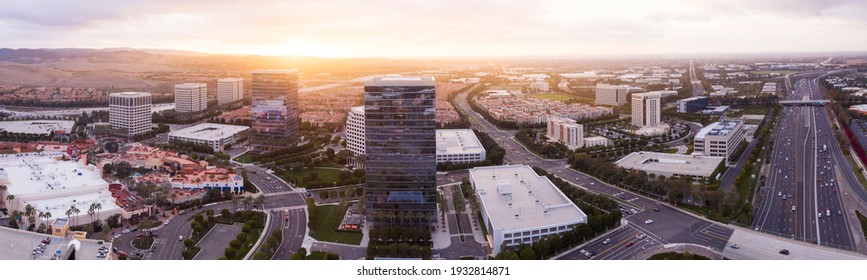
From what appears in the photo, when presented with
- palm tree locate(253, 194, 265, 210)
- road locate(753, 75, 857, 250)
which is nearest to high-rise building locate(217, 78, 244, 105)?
palm tree locate(253, 194, 265, 210)

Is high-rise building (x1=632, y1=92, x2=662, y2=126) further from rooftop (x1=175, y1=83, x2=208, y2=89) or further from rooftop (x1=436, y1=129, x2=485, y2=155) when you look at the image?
rooftop (x1=175, y1=83, x2=208, y2=89)

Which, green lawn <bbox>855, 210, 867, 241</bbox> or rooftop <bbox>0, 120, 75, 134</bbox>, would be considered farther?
rooftop <bbox>0, 120, 75, 134</bbox>

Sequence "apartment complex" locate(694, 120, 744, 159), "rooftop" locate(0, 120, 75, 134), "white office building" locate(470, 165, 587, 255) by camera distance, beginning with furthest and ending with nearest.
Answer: "rooftop" locate(0, 120, 75, 134), "apartment complex" locate(694, 120, 744, 159), "white office building" locate(470, 165, 587, 255)

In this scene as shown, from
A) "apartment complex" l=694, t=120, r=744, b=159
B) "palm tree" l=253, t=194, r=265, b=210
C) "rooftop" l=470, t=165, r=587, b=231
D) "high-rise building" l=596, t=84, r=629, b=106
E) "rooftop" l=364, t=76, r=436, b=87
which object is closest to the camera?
"rooftop" l=364, t=76, r=436, b=87

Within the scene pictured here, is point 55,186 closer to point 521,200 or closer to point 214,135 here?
point 214,135

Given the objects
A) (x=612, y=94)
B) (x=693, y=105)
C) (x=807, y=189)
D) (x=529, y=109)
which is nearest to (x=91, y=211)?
(x=807, y=189)

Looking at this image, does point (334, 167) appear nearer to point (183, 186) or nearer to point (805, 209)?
point (183, 186)

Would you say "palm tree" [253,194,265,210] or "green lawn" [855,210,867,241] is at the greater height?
"green lawn" [855,210,867,241]
